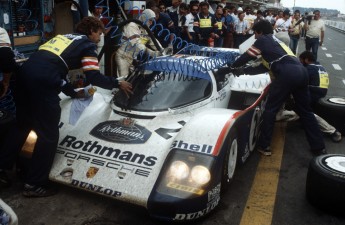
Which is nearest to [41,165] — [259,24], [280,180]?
[280,180]

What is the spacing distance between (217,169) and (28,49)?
15.4ft

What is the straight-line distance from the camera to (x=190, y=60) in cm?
452

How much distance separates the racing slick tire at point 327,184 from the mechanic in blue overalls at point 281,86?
4.07 ft

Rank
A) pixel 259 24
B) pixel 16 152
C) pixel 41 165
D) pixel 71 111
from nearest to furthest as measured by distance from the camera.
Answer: pixel 41 165 < pixel 16 152 < pixel 71 111 < pixel 259 24

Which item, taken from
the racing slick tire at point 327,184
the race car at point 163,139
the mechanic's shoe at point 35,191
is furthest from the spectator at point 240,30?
the mechanic's shoe at point 35,191

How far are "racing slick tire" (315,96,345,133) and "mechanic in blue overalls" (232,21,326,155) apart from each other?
888 millimetres

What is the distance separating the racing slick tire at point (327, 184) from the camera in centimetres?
315

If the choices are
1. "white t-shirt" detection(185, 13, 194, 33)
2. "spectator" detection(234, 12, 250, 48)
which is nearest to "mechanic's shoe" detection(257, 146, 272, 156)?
"white t-shirt" detection(185, 13, 194, 33)

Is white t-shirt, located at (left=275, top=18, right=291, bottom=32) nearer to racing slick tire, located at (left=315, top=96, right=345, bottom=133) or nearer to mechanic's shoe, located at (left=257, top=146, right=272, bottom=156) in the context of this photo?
racing slick tire, located at (left=315, top=96, right=345, bottom=133)

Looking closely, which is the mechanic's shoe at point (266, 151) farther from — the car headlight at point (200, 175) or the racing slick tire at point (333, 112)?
the car headlight at point (200, 175)

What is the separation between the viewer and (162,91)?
13.5 ft

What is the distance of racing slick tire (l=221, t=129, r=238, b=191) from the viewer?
3447 millimetres

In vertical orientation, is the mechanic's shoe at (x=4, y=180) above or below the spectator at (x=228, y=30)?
below

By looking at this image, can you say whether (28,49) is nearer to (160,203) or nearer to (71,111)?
(71,111)
